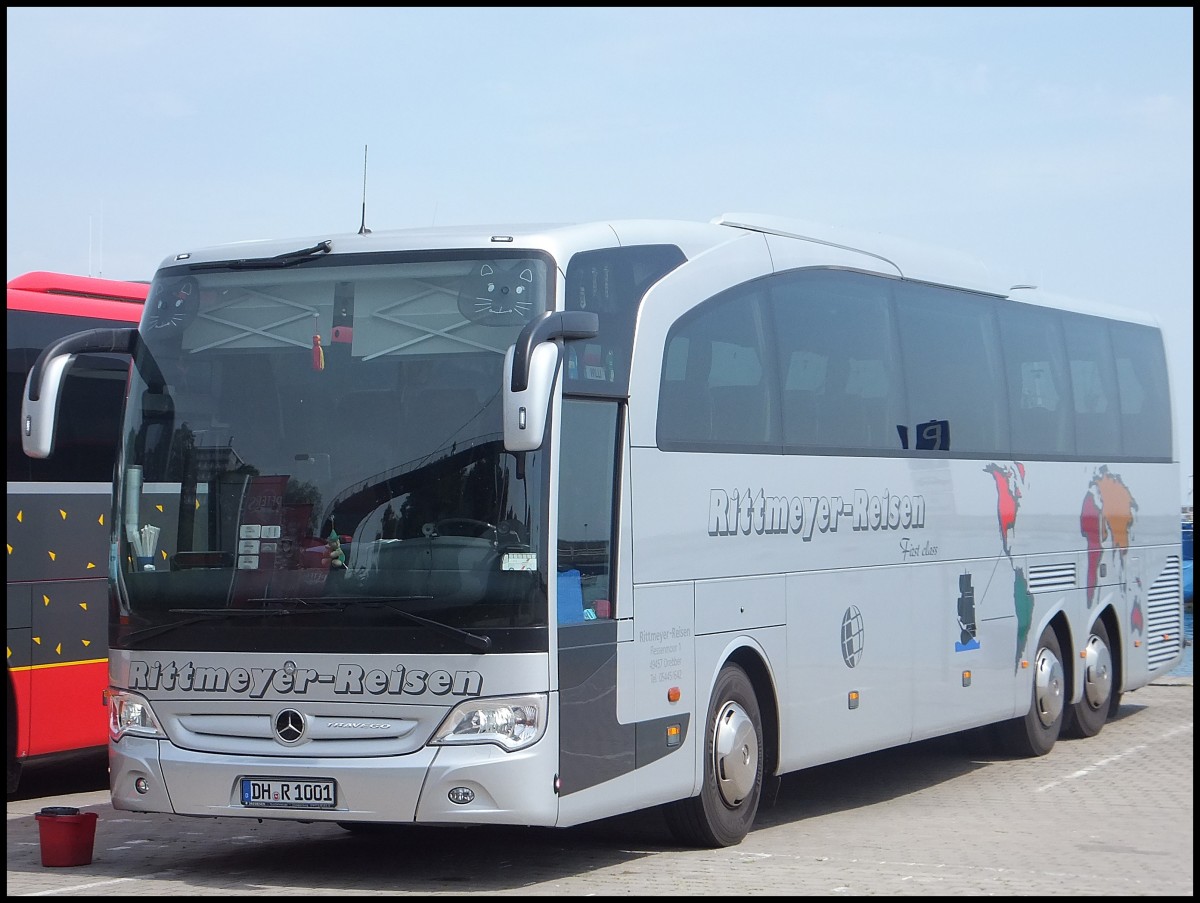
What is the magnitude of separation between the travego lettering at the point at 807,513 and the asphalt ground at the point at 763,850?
6.22 feet

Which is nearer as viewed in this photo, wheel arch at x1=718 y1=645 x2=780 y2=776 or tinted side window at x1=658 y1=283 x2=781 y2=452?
tinted side window at x1=658 y1=283 x2=781 y2=452

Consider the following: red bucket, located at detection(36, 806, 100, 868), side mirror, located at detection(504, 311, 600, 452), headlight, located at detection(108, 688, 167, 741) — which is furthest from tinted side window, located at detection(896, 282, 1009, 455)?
red bucket, located at detection(36, 806, 100, 868)

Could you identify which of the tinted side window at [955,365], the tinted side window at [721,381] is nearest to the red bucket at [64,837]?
the tinted side window at [721,381]

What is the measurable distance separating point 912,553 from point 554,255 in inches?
191

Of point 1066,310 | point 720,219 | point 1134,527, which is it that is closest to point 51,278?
point 720,219

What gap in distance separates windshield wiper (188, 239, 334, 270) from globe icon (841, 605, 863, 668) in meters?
4.53

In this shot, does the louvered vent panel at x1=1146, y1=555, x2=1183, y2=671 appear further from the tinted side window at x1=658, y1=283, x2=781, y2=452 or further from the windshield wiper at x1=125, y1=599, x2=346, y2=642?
the windshield wiper at x1=125, y1=599, x2=346, y2=642

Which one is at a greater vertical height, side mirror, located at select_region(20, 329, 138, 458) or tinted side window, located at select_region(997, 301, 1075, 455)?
tinted side window, located at select_region(997, 301, 1075, 455)

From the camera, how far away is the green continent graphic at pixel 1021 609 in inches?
597

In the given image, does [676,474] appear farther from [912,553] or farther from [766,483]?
[912,553]

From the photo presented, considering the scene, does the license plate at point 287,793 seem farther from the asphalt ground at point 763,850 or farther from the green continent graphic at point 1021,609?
the green continent graphic at point 1021,609

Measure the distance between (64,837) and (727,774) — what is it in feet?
12.5

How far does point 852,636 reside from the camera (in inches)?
492

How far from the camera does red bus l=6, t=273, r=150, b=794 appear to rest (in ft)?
42.0
